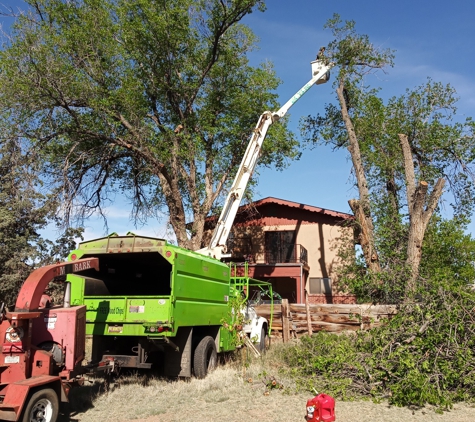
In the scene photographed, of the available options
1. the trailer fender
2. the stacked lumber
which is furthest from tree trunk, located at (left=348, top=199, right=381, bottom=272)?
the trailer fender

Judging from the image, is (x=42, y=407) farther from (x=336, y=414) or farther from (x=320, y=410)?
(x=336, y=414)

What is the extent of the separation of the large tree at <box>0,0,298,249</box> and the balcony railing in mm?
6405

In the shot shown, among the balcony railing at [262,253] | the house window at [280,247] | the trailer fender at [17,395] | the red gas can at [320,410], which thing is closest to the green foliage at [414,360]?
the red gas can at [320,410]

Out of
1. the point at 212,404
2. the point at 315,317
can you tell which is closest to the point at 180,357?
the point at 212,404

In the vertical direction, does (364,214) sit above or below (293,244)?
above

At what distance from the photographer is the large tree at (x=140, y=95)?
55.0 feet

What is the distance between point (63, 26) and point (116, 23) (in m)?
2.94

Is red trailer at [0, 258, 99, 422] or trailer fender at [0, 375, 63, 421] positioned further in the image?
red trailer at [0, 258, 99, 422]

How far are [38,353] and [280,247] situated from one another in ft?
70.4

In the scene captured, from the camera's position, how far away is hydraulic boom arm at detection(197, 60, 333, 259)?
13723 millimetres

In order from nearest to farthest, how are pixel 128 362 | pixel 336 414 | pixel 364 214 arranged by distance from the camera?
pixel 336 414
pixel 128 362
pixel 364 214

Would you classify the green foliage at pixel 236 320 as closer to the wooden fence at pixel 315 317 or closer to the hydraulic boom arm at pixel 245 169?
the hydraulic boom arm at pixel 245 169

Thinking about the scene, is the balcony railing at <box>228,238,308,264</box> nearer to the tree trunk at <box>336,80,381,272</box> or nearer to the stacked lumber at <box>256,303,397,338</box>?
the tree trunk at <box>336,80,381,272</box>

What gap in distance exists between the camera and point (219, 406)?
23.2ft
